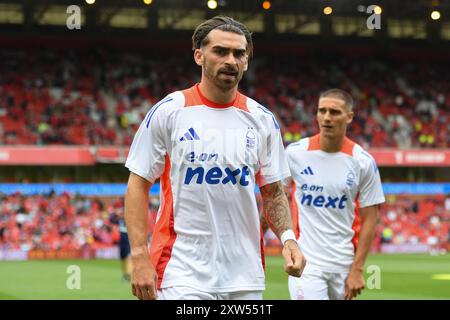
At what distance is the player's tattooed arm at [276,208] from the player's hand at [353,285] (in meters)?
2.79

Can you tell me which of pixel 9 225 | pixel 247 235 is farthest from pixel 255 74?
pixel 247 235

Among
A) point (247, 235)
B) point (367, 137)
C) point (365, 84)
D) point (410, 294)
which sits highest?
point (365, 84)

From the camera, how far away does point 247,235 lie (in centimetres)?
549

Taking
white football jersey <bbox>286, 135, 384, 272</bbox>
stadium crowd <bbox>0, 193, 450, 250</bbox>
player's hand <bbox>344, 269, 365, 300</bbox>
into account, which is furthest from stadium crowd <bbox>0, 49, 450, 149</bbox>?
player's hand <bbox>344, 269, 365, 300</bbox>

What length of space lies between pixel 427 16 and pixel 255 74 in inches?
403

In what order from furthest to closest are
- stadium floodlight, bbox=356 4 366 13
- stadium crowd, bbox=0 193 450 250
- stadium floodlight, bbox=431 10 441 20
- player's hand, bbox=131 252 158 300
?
stadium floodlight, bbox=431 10 441 20
stadium floodlight, bbox=356 4 366 13
stadium crowd, bbox=0 193 450 250
player's hand, bbox=131 252 158 300

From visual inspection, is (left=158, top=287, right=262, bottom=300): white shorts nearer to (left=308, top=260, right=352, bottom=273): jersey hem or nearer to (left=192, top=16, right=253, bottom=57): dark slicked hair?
(left=192, top=16, right=253, bottom=57): dark slicked hair

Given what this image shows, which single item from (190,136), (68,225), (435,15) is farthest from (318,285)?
(435,15)

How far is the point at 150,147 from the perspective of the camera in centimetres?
541

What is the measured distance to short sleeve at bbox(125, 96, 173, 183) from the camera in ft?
17.7

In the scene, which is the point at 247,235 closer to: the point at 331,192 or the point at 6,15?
the point at 331,192

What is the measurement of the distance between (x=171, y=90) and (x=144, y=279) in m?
38.5

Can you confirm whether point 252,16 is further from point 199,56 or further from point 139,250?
point 139,250

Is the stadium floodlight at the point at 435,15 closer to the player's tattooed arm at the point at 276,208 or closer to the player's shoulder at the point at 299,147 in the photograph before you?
the player's shoulder at the point at 299,147
